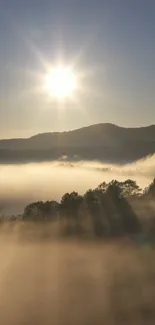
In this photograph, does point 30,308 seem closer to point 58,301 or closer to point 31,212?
point 58,301

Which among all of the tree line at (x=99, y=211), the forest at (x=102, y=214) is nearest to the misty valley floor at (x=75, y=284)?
the forest at (x=102, y=214)

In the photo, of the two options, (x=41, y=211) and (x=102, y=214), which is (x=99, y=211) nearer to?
(x=102, y=214)

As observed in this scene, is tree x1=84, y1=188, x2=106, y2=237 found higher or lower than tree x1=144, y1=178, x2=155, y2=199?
lower

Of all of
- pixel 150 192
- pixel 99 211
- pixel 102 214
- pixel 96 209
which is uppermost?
pixel 150 192

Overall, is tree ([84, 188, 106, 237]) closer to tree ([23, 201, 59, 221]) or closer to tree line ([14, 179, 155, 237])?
tree line ([14, 179, 155, 237])

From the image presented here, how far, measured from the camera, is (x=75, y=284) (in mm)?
86562

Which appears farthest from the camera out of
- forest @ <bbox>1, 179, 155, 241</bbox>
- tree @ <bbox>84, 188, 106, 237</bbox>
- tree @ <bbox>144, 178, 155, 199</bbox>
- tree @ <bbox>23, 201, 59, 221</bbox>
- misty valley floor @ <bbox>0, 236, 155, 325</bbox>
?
tree @ <bbox>144, 178, 155, 199</bbox>

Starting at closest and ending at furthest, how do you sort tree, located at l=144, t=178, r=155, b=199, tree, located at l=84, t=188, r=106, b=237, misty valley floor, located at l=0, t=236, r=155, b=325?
1. misty valley floor, located at l=0, t=236, r=155, b=325
2. tree, located at l=84, t=188, r=106, b=237
3. tree, located at l=144, t=178, r=155, b=199

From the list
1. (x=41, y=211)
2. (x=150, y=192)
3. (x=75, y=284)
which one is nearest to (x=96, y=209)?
(x=41, y=211)

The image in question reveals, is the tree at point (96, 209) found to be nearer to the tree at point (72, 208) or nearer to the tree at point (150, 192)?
the tree at point (72, 208)

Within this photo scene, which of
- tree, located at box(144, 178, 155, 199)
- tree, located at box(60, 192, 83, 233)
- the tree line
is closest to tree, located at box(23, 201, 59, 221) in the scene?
the tree line

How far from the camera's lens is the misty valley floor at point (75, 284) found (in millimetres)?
67562

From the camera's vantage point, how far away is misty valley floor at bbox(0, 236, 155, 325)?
67562 mm

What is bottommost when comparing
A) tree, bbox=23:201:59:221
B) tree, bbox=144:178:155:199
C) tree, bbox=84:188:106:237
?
tree, bbox=84:188:106:237
